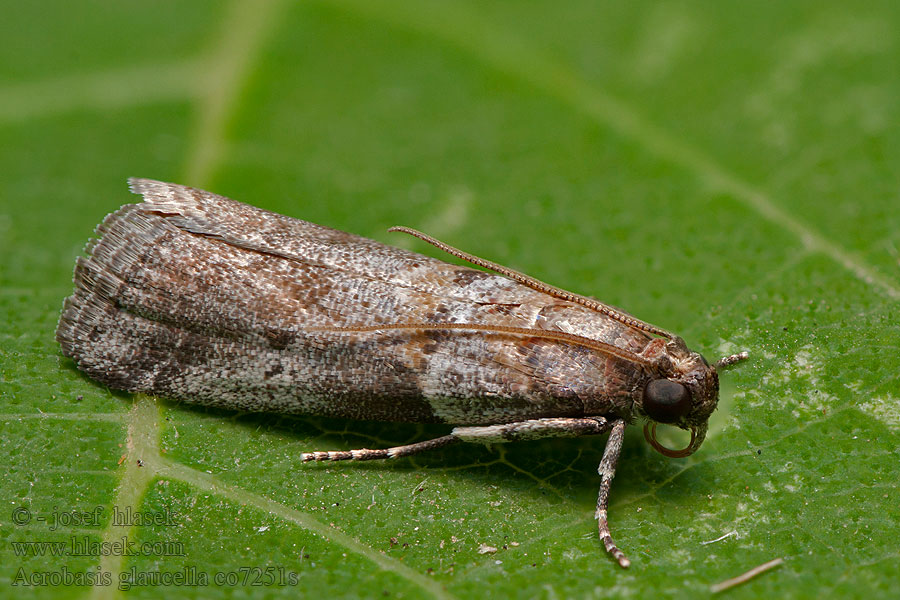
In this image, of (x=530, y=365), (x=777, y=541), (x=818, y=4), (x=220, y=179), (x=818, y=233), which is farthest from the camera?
(x=818, y=4)

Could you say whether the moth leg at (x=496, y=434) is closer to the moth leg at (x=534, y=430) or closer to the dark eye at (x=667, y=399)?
the moth leg at (x=534, y=430)

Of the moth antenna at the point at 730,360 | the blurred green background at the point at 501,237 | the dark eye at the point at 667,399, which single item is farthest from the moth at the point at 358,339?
the moth antenna at the point at 730,360

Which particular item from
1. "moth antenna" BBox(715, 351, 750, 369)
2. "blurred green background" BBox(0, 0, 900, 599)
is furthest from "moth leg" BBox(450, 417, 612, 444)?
"moth antenna" BBox(715, 351, 750, 369)

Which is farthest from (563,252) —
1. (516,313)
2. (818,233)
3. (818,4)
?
(818,4)

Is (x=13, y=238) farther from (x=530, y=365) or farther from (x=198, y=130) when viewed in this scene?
(x=530, y=365)

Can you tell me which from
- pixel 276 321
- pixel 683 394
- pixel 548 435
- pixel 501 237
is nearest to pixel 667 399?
pixel 683 394

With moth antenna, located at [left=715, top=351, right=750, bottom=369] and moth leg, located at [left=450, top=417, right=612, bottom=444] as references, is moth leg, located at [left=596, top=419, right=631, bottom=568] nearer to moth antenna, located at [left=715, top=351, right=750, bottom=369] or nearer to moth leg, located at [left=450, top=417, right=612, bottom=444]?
moth leg, located at [left=450, top=417, right=612, bottom=444]
